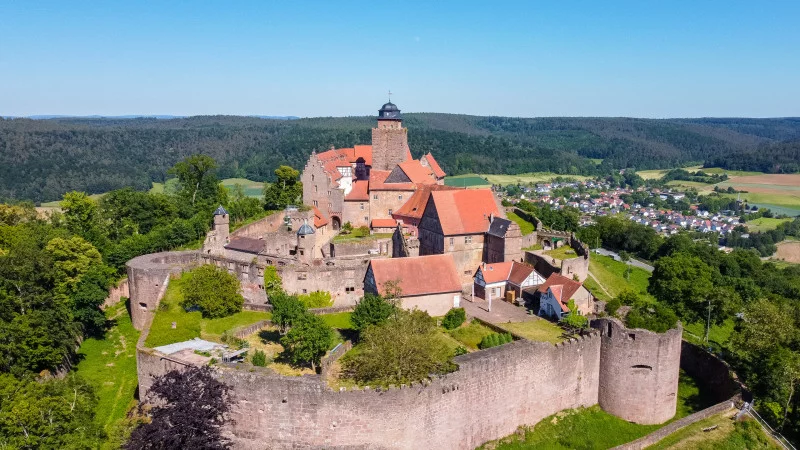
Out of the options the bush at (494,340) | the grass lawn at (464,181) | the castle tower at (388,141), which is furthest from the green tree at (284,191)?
the grass lawn at (464,181)

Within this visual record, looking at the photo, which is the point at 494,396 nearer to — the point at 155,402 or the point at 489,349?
the point at 489,349

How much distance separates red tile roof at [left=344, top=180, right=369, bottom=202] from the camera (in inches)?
2304

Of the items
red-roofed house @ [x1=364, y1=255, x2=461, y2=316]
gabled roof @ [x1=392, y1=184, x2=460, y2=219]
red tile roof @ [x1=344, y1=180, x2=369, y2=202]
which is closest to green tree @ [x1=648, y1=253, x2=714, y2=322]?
gabled roof @ [x1=392, y1=184, x2=460, y2=219]

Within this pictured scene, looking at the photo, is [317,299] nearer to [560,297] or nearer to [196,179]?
[560,297]

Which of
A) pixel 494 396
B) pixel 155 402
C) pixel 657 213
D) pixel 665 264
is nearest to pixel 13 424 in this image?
pixel 155 402

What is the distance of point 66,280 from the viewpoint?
46844 millimetres

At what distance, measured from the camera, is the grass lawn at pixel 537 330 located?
1380 inches

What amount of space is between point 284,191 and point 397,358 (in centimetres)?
4447

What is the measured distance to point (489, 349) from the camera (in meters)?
30.9

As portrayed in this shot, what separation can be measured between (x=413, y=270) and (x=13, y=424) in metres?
22.4

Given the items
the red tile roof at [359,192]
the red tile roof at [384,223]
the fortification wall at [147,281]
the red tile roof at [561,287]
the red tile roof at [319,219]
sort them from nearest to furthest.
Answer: the red tile roof at [561,287] → the fortification wall at [147,281] → the red tile roof at [319,219] → the red tile roof at [384,223] → the red tile roof at [359,192]

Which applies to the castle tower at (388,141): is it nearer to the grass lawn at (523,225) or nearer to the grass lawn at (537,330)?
the grass lawn at (523,225)

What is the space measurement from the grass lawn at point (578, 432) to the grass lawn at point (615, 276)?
20.2m

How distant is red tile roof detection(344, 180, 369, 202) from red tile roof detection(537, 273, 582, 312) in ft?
70.7
